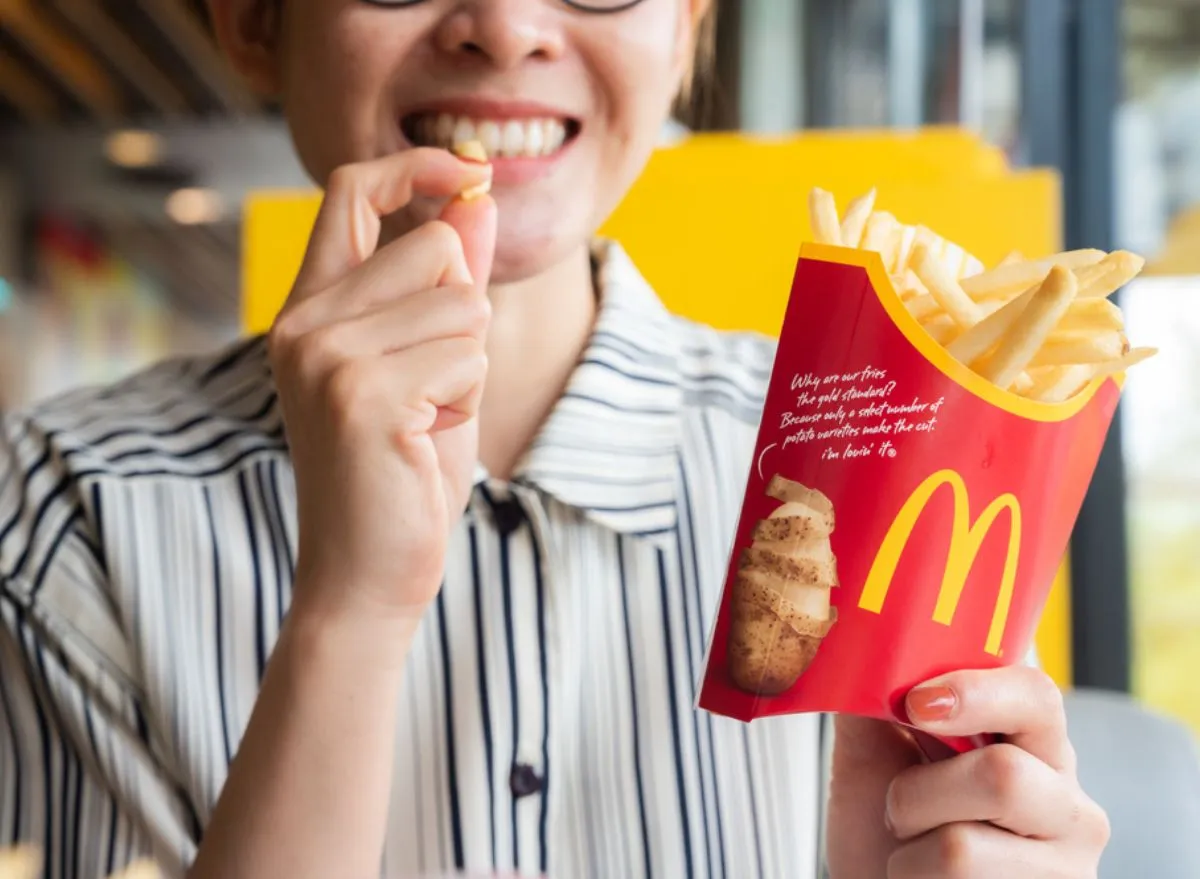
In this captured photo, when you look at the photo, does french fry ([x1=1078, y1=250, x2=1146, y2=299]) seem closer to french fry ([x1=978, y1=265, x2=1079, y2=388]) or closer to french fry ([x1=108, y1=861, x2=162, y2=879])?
french fry ([x1=978, y1=265, x2=1079, y2=388])

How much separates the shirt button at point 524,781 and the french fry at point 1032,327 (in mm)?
499

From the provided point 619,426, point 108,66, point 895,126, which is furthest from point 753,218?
point 108,66

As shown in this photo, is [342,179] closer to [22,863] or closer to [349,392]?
[349,392]

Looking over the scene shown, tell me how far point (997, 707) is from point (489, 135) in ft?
1.72

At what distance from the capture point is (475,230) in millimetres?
773

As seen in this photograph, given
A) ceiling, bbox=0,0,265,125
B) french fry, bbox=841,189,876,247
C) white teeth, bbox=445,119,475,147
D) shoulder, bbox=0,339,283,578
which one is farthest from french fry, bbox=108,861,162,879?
ceiling, bbox=0,0,265,125

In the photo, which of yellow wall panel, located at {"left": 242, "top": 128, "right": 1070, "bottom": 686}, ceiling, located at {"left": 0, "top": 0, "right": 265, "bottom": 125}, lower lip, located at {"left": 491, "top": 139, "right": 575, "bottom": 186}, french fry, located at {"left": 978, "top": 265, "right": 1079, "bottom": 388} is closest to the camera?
french fry, located at {"left": 978, "top": 265, "right": 1079, "bottom": 388}

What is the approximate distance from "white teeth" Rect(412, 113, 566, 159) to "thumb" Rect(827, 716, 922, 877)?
1.50ft

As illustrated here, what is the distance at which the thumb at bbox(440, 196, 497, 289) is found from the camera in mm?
772

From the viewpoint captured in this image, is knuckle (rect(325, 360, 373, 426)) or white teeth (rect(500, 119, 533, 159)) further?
white teeth (rect(500, 119, 533, 159))

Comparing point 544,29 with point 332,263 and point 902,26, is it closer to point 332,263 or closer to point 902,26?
point 332,263

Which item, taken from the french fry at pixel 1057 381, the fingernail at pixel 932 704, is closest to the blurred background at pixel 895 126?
the french fry at pixel 1057 381

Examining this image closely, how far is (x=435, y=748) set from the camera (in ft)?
3.09

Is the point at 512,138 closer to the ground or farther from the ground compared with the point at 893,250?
farther from the ground
